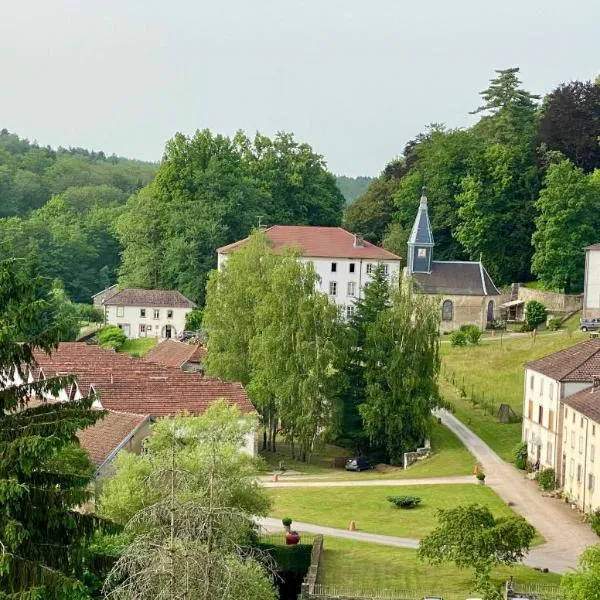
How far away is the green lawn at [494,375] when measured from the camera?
205 ft

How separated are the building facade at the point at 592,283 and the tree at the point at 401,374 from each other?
22.6 meters

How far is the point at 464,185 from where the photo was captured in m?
101

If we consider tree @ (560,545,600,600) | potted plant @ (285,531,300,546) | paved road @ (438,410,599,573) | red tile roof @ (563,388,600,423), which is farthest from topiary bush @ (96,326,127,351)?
tree @ (560,545,600,600)

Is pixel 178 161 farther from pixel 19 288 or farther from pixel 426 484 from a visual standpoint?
pixel 19 288

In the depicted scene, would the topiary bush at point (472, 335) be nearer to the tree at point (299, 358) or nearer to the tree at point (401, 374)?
the tree at point (401, 374)

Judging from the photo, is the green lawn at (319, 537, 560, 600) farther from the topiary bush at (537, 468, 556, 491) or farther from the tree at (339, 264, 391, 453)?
the tree at (339, 264, 391, 453)

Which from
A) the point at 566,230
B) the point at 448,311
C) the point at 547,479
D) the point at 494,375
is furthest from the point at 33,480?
the point at 566,230

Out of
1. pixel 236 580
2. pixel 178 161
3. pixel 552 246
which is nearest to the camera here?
pixel 236 580

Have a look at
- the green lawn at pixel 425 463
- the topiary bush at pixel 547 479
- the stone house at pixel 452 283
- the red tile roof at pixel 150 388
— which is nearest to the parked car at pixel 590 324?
the stone house at pixel 452 283

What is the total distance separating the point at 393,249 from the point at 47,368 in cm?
4404

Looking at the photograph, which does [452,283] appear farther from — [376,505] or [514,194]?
[376,505]

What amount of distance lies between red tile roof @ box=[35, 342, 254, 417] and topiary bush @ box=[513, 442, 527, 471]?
11512 millimetres

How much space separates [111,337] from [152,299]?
246 inches

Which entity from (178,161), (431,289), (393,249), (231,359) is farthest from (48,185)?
(231,359)
